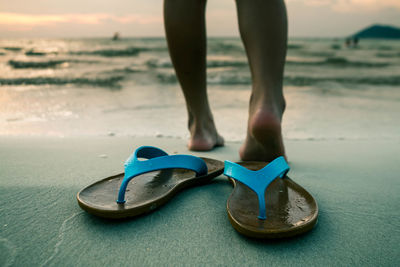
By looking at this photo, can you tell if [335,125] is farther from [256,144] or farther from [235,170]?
[235,170]

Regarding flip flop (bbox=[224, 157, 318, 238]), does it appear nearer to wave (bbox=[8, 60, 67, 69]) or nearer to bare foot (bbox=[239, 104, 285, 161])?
bare foot (bbox=[239, 104, 285, 161])

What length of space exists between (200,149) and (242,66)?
511 centimetres

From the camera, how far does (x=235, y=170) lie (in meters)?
0.69

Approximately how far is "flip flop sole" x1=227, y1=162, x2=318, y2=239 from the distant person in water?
0.19 meters

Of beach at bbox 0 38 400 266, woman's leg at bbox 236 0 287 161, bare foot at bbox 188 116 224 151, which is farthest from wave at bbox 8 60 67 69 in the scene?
woman's leg at bbox 236 0 287 161

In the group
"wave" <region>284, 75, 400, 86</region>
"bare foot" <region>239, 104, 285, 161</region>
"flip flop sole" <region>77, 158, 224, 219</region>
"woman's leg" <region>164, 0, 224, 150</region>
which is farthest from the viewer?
"wave" <region>284, 75, 400, 86</region>

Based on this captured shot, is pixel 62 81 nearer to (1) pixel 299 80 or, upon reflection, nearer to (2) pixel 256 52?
(1) pixel 299 80

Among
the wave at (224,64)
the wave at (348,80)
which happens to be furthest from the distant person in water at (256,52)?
the wave at (224,64)

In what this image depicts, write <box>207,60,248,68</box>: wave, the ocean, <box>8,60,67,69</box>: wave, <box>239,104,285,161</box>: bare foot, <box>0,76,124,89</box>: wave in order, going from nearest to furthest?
<box>239,104,285,161</box>: bare foot, the ocean, <box>0,76,124,89</box>: wave, <box>8,60,67,69</box>: wave, <box>207,60,248,68</box>: wave

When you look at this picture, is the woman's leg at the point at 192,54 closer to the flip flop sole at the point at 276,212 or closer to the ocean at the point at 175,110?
the ocean at the point at 175,110

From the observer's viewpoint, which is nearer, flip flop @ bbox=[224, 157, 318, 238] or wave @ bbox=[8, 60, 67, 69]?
flip flop @ bbox=[224, 157, 318, 238]

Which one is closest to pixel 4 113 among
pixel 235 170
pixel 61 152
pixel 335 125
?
pixel 61 152

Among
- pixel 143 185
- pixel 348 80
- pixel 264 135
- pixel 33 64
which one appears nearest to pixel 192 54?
pixel 264 135

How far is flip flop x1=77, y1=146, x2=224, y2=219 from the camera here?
660mm
